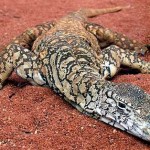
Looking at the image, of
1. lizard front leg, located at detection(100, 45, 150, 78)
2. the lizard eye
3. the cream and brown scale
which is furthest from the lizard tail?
the lizard eye

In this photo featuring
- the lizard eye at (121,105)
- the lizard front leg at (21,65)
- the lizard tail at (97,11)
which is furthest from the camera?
the lizard tail at (97,11)

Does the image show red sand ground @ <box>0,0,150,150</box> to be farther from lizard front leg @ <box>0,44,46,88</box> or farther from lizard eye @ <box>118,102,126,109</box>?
lizard eye @ <box>118,102,126,109</box>

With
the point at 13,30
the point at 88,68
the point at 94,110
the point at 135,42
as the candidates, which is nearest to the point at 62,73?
the point at 88,68

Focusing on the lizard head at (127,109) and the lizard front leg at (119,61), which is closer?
the lizard head at (127,109)

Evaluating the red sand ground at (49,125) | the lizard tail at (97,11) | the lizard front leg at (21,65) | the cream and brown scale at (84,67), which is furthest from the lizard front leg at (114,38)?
the lizard front leg at (21,65)

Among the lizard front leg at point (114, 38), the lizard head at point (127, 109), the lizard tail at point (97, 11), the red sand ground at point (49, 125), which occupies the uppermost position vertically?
the lizard head at point (127, 109)

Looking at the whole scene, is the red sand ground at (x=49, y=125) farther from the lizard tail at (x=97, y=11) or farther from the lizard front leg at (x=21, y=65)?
the lizard tail at (x=97, y=11)

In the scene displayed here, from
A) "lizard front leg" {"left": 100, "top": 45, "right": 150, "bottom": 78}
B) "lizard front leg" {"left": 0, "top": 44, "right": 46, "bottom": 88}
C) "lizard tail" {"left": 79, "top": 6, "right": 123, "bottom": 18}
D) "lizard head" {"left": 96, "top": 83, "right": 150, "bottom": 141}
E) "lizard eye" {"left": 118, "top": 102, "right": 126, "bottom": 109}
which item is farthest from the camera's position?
"lizard tail" {"left": 79, "top": 6, "right": 123, "bottom": 18}

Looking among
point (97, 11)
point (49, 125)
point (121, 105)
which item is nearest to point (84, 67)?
point (49, 125)

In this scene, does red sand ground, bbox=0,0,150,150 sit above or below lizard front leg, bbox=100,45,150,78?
above
